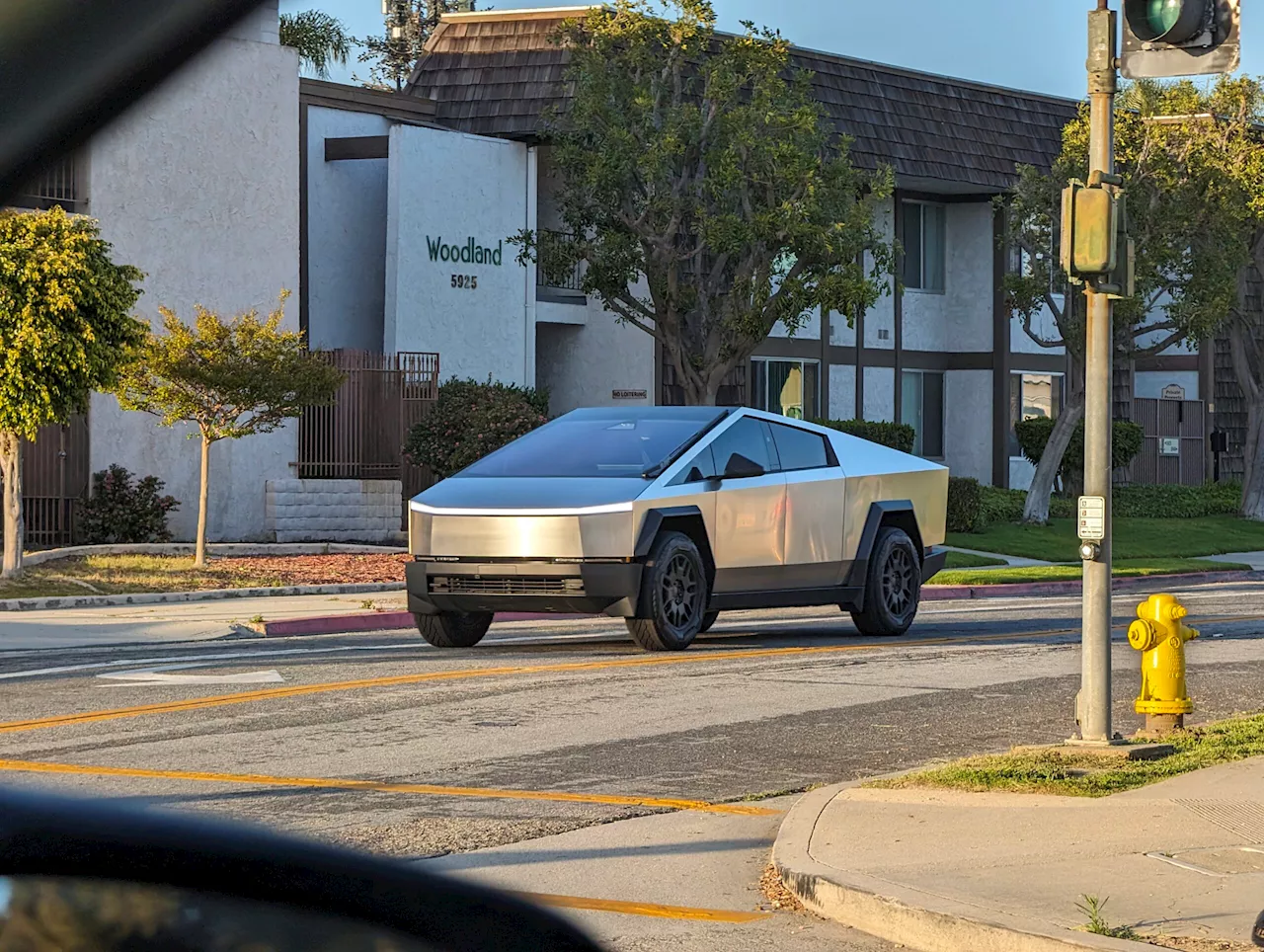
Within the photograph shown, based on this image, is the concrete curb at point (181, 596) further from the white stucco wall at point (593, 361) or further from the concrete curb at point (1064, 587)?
the white stucco wall at point (593, 361)

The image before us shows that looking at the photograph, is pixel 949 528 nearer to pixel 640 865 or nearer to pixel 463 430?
pixel 463 430

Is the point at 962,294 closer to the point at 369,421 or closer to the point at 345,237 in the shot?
the point at 345,237

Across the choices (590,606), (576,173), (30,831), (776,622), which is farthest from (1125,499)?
(30,831)

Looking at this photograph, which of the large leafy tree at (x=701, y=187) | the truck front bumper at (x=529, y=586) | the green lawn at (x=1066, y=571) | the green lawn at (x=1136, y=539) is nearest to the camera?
the truck front bumper at (x=529, y=586)

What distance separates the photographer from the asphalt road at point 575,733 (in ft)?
24.2

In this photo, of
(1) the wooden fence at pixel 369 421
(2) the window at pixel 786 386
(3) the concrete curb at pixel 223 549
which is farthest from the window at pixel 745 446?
(2) the window at pixel 786 386

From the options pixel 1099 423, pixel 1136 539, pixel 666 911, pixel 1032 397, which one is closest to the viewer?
pixel 666 911

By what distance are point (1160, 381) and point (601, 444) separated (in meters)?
36.8

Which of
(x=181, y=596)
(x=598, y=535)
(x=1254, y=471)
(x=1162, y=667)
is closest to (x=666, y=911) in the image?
(x=1162, y=667)

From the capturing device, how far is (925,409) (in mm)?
42344

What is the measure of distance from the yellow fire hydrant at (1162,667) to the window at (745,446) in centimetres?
475

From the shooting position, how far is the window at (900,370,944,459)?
138ft

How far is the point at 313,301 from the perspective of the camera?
31.9 meters

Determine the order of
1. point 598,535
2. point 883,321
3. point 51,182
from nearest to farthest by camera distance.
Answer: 1. point 51,182
2. point 598,535
3. point 883,321
